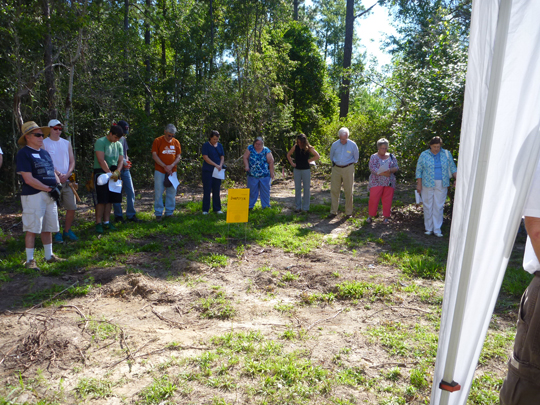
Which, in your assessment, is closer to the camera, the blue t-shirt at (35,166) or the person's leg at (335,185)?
the blue t-shirt at (35,166)

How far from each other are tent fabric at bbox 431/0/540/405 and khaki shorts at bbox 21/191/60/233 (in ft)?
17.5

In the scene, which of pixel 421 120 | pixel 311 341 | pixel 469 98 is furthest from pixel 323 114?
pixel 469 98

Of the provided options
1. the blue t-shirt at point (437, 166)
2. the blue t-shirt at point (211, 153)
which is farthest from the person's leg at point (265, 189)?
the blue t-shirt at point (437, 166)

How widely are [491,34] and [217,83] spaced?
556 inches

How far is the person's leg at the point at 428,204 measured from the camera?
25.6ft

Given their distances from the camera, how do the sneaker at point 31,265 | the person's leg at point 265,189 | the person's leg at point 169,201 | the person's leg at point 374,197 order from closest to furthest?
the sneaker at point 31,265, the person's leg at point 374,197, the person's leg at point 169,201, the person's leg at point 265,189

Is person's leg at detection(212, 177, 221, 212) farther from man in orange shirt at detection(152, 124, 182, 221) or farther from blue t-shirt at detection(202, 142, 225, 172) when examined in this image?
man in orange shirt at detection(152, 124, 182, 221)

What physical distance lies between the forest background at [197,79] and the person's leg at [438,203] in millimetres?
1566

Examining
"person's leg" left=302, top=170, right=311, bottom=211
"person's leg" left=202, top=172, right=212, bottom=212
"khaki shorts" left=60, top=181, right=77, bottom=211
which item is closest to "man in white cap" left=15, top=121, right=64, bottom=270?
"khaki shorts" left=60, top=181, right=77, bottom=211

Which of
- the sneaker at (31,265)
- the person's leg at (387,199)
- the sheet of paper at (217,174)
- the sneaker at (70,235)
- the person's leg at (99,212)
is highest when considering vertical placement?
the sheet of paper at (217,174)

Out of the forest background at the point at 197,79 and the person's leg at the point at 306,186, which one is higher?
the forest background at the point at 197,79

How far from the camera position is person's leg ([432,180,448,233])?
7656mm

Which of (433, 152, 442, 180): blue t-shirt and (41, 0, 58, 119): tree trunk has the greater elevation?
(41, 0, 58, 119): tree trunk

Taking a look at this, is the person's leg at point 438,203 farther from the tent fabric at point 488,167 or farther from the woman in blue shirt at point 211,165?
the tent fabric at point 488,167
